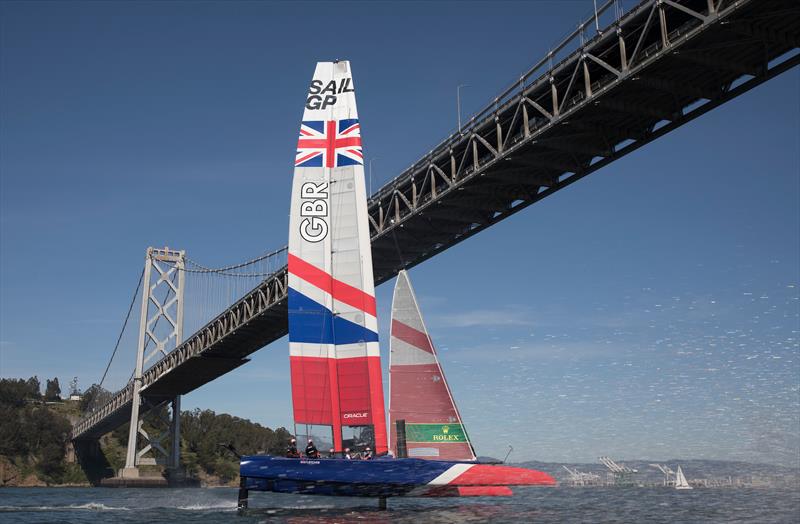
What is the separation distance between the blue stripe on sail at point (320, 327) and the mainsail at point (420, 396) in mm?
1150

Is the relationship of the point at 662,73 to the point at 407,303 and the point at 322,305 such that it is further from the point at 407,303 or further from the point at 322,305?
the point at 322,305

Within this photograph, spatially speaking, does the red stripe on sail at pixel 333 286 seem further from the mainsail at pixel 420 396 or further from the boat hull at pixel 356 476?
the boat hull at pixel 356 476

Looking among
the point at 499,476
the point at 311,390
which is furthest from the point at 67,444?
the point at 499,476

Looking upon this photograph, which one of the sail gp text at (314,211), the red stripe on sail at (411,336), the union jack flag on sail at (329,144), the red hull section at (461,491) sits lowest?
the red hull section at (461,491)

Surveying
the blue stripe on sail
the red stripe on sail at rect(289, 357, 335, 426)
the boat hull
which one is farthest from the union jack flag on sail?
the boat hull

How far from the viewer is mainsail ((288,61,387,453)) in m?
20.1

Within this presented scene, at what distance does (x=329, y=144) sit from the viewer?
22375mm

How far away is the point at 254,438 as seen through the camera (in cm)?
9306

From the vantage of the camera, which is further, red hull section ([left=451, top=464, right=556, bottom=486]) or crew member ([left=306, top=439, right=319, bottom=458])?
crew member ([left=306, top=439, right=319, bottom=458])

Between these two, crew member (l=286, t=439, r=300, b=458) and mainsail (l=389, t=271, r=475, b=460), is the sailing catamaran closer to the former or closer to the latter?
mainsail (l=389, t=271, r=475, b=460)

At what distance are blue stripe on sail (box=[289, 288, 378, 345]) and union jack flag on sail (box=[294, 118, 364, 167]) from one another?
4098 mm

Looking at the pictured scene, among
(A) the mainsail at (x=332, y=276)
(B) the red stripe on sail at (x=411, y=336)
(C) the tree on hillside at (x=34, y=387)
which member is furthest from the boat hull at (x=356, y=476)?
(C) the tree on hillside at (x=34, y=387)

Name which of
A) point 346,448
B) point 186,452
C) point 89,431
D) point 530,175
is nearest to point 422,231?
point 530,175

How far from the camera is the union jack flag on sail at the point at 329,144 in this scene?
2219 centimetres
